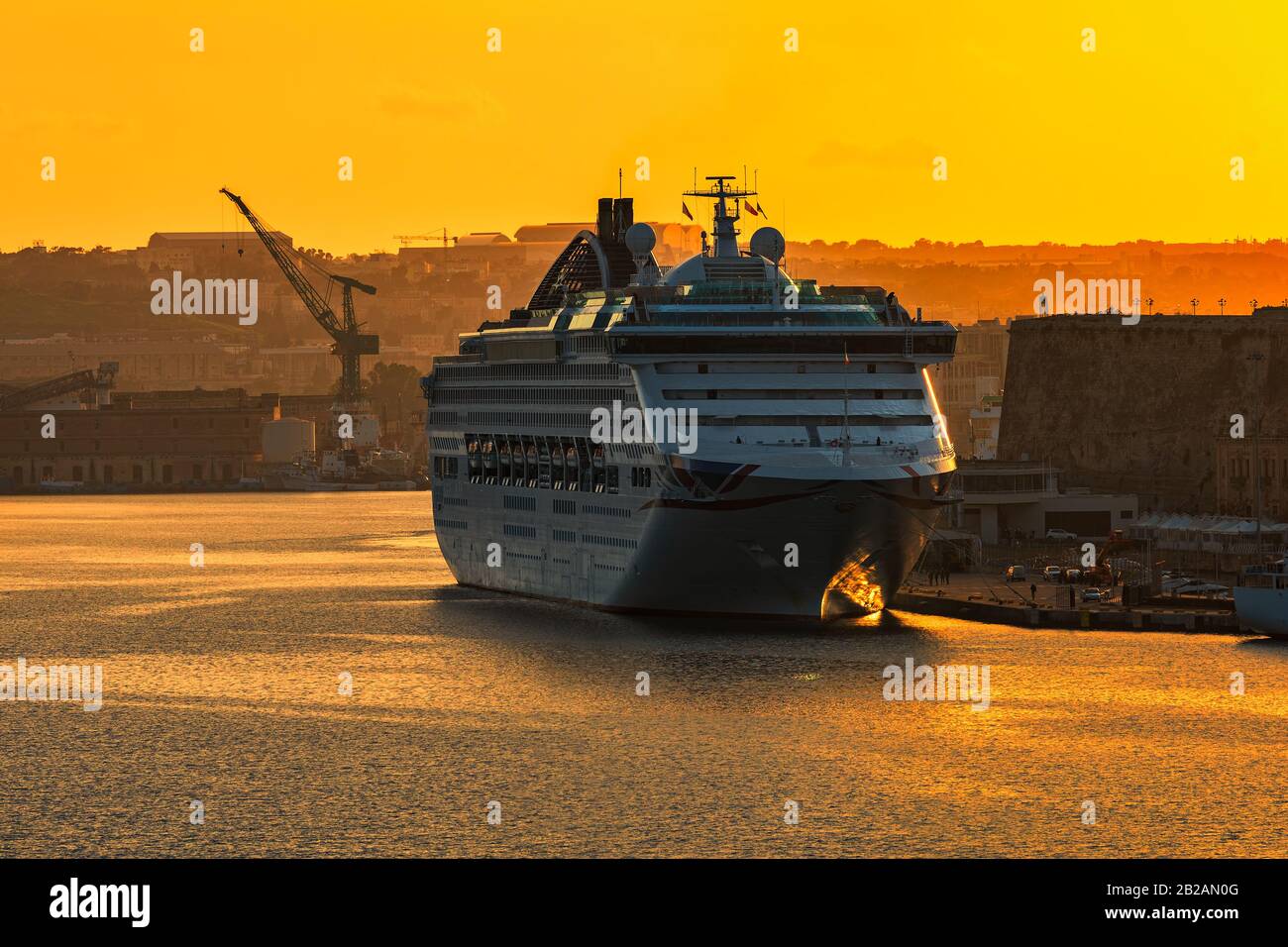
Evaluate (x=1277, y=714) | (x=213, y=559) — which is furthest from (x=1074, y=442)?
(x=1277, y=714)

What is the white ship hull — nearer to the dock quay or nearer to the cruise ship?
the dock quay

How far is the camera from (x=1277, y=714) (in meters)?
29.3

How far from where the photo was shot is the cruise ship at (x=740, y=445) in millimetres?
35750

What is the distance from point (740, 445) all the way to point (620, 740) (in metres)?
9.11

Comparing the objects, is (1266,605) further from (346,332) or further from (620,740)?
(346,332)

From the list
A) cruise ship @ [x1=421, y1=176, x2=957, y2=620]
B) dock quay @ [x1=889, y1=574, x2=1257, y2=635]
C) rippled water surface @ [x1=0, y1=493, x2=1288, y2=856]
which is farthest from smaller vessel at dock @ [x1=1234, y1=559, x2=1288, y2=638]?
cruise ship @ [x1=421, y1=176, x2=957, y2=620]

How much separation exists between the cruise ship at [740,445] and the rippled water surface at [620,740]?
981 mm

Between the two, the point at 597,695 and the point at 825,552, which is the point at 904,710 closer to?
the point at 597,695

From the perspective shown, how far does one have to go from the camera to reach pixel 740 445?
36.1m

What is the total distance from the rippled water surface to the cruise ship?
98 cm

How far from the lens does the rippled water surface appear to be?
894 inches

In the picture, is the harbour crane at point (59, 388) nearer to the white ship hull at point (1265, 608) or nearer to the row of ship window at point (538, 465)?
the row of ship window at point (538, 465)

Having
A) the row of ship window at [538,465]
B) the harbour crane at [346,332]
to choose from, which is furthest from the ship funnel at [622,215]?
the harbour crane at [346,332]

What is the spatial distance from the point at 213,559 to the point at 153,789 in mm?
39043
